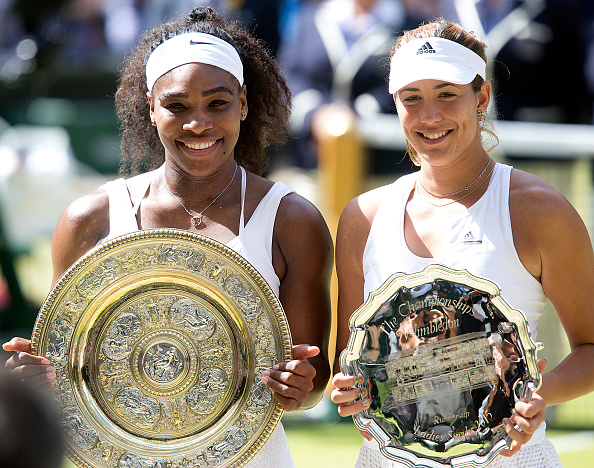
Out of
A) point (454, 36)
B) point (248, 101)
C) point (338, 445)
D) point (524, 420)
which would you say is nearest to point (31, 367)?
point (248, 101)

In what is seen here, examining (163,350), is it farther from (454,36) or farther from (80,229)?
(454,36)

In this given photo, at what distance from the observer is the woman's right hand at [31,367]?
2309 mm

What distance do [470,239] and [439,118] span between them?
38 centimetres

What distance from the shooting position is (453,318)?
234 centimetres

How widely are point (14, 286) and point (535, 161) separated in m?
4.00

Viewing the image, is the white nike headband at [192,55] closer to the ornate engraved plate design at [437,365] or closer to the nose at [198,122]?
the nose at [198,122]

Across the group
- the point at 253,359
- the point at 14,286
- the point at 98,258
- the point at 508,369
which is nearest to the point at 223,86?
the point at 98,258

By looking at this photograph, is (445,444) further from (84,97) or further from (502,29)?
(84,97)

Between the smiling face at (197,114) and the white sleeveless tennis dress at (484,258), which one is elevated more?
the smiling face at (197,114)

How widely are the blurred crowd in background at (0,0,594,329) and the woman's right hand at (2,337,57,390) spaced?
3756 millimetres

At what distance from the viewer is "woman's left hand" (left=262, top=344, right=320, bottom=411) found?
236 cm

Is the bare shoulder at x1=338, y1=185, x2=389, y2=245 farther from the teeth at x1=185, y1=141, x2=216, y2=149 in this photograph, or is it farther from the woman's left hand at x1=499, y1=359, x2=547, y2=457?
the woman's left hand at x1=499, y1=359, x2=547, y2=457

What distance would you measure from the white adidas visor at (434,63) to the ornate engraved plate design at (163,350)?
0.76m

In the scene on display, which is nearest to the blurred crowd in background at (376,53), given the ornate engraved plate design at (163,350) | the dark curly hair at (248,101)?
the dark curly hair at (248,101)
